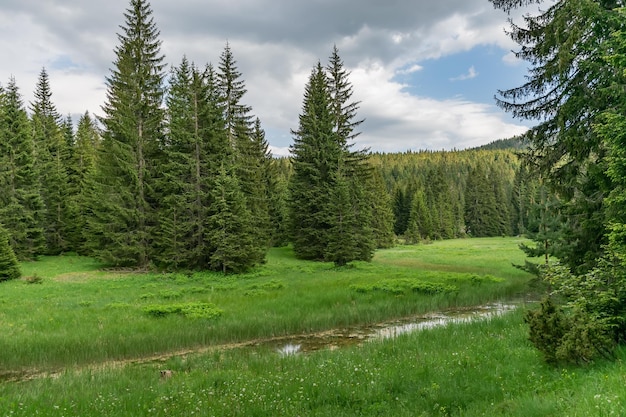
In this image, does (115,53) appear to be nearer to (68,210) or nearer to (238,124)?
(238,124)

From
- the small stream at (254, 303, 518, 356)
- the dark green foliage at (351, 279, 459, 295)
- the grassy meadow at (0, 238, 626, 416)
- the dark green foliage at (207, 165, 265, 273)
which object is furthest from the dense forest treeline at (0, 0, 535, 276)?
the small stream at (254, 303, 518, 356)

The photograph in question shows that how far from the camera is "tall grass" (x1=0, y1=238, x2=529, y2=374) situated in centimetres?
1236

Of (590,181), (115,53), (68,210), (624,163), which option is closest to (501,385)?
(624,163)

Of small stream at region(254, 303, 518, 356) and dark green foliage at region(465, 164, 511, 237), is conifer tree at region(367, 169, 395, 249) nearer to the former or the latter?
small stream at region(254, 303, 518, 356)

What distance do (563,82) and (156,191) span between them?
30.0 metres

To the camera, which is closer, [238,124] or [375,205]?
[238,124]

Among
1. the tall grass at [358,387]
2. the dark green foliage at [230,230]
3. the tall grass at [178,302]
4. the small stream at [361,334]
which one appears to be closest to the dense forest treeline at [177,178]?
the dark green foliage at [230,230]

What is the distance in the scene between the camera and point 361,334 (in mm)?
14719

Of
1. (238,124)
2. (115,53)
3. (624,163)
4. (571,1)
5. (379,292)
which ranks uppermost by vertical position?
(115,53)

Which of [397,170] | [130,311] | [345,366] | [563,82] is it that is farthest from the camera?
[397,170]

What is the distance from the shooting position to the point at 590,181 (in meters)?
10.7

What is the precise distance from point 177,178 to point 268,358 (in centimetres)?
2290

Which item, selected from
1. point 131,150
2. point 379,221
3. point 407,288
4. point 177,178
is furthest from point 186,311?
point 379,221

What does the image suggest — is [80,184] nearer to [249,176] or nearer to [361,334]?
[249,176]
